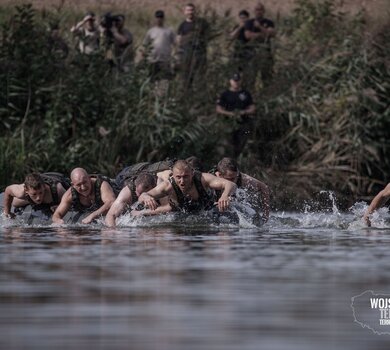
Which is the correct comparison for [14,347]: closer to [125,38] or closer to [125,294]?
[125,294]

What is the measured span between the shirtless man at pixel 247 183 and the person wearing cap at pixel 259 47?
8.44 metres

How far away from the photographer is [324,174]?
1254 inches

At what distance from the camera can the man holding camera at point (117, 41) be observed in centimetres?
3247

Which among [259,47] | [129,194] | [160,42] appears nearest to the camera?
[129,194]

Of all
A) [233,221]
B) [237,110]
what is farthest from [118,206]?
[237,110]

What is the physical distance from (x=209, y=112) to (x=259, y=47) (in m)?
1.83

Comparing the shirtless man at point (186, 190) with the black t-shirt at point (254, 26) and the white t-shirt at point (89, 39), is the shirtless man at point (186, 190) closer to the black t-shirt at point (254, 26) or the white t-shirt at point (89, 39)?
the white t-shirt at point (89, 39)

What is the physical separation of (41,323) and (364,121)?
21.4m

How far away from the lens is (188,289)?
552 inches

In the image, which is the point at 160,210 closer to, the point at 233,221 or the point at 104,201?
the point at 104,201

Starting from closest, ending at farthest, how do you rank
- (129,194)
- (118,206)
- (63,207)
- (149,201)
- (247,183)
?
(149,201) → (118,206) → (129,194) → (63,207) → (247,183)

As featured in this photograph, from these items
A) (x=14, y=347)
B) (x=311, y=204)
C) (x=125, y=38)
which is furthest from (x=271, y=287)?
(x=125, y=38)

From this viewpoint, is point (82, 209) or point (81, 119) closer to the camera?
point (82, 209)

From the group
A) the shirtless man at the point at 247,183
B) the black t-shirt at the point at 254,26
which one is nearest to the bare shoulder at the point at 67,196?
the shirtless man at the point at 247,183
